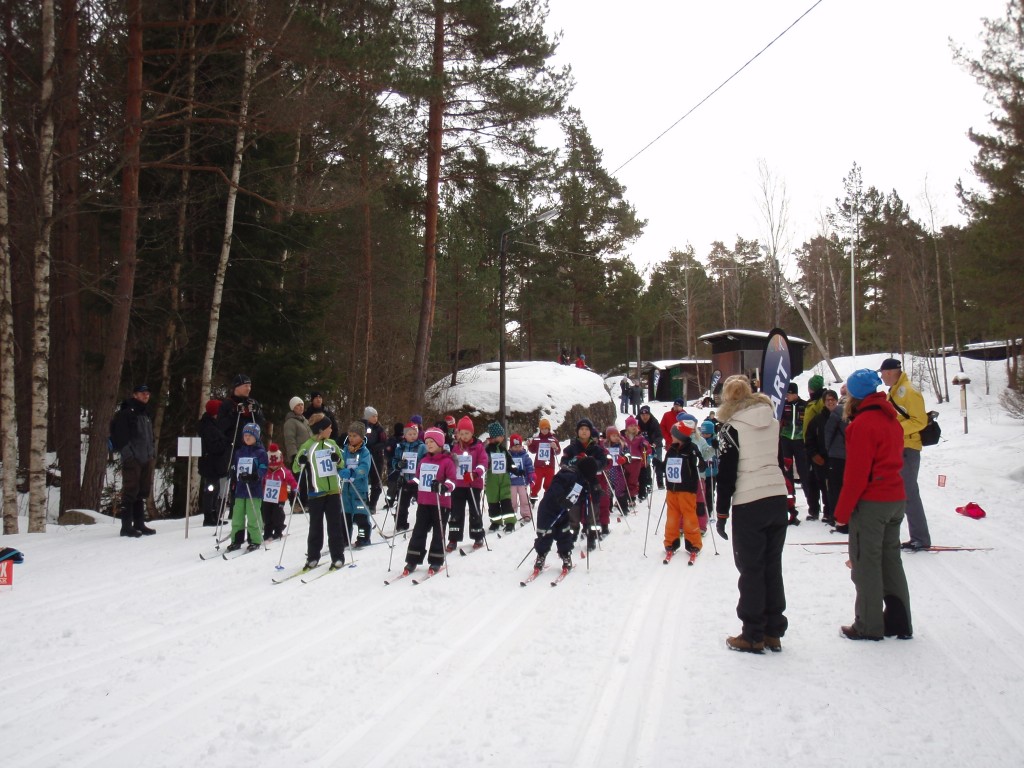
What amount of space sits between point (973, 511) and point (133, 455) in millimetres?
12553

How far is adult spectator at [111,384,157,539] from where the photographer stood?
9.94 meters

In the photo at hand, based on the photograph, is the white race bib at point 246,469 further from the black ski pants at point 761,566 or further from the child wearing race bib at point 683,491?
the black ski pants at point 761,566

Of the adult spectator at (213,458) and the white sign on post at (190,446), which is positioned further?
the adult spectator at (213,458)

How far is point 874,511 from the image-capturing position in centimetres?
474

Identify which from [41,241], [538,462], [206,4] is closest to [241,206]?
[206,4]

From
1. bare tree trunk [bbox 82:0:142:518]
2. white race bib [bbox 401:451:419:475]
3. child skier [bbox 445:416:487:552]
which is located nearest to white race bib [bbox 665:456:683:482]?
child skier [bbox 445:416:487:552]

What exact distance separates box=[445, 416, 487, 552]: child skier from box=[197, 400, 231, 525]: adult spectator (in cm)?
373

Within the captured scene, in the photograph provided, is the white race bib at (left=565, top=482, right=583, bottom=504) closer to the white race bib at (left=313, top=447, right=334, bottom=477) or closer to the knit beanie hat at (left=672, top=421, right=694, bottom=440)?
the knit beanie hat at (left=672, top=421, right=694, bottom=440)

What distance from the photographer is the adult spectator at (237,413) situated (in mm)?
10289

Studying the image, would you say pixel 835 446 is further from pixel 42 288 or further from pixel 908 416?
pixel 42 288

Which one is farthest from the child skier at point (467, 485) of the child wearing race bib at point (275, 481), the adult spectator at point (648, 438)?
the adult spectator at point (648, 438)

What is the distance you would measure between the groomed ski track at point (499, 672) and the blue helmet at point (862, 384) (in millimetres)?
1846

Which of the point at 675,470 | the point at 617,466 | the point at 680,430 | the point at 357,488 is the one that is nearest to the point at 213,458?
the point at 357,488

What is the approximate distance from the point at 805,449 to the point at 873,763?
7.37 meters
